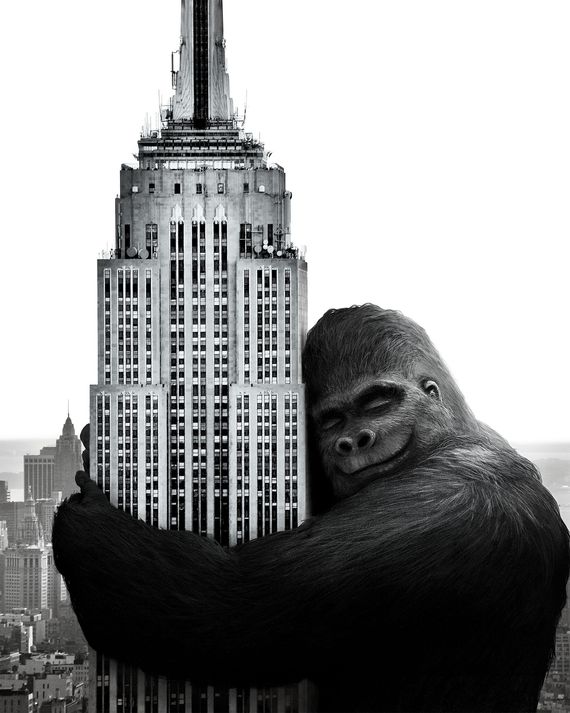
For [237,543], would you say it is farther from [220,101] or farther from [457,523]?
[220,101]

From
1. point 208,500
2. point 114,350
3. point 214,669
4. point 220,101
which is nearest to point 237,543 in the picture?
point 208,500

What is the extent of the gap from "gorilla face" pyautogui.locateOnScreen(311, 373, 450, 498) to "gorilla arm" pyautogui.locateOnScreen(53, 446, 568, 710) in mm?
1048

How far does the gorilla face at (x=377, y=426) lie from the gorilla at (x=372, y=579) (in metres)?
0.05

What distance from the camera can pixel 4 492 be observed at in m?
61.5

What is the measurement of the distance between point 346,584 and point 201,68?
19.1 metres

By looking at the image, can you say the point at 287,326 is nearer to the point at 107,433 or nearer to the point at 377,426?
the point at 377,426

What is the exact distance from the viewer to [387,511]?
38.2 meters

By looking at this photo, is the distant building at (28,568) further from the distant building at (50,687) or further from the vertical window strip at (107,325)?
the vertical window strip at (107,325)

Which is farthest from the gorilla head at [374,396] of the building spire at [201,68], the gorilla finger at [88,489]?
the building spire at [201,68]

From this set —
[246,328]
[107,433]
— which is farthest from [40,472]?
[246,328]

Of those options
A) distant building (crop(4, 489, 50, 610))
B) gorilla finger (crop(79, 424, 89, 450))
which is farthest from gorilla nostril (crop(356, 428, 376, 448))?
distant building (crop(4, 489, 50, 610))

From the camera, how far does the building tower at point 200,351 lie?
42.0 meters

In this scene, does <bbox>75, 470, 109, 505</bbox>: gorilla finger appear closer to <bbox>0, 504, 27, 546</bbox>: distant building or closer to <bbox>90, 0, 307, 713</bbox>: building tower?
<bbox>90, 0, 307, 713</bbox>: building tower

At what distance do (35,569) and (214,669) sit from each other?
27.3 m
